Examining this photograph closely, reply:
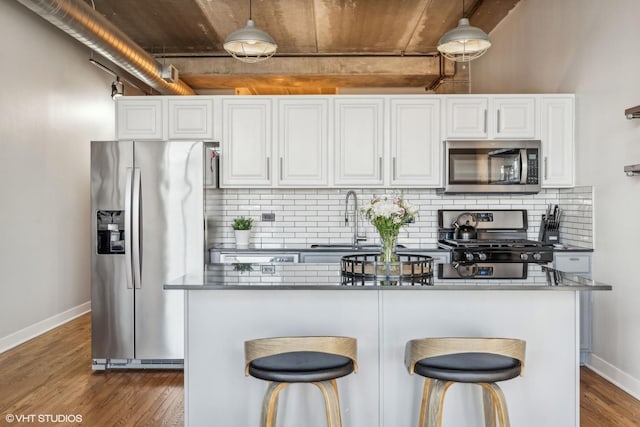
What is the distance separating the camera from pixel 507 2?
5.09m

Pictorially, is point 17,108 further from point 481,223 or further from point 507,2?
point 507,2

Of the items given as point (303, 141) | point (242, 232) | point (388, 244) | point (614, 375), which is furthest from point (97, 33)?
point (614, 375)

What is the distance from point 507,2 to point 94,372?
5063 mm

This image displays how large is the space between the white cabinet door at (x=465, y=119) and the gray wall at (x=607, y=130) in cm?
73

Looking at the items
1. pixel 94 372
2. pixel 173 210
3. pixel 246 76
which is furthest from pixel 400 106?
pixel 94 372

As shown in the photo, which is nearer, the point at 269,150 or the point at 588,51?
the point at 588,51

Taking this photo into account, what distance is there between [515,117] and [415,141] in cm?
91

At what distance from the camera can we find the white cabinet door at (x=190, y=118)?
181 inches

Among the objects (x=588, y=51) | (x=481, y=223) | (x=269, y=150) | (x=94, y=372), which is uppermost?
(x=588, y=51)

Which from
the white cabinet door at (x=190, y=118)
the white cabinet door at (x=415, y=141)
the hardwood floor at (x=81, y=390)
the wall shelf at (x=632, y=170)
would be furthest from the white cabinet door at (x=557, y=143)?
the hardwood floor at (x=81, y=390)

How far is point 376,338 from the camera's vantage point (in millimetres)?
2471

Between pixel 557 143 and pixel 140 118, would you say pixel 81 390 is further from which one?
pixel 557 143

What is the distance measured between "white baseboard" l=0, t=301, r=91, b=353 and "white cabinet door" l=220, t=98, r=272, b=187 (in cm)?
228

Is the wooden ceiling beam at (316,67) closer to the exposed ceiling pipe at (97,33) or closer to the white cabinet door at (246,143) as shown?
the exposed ceiling pipe at (97,33)
